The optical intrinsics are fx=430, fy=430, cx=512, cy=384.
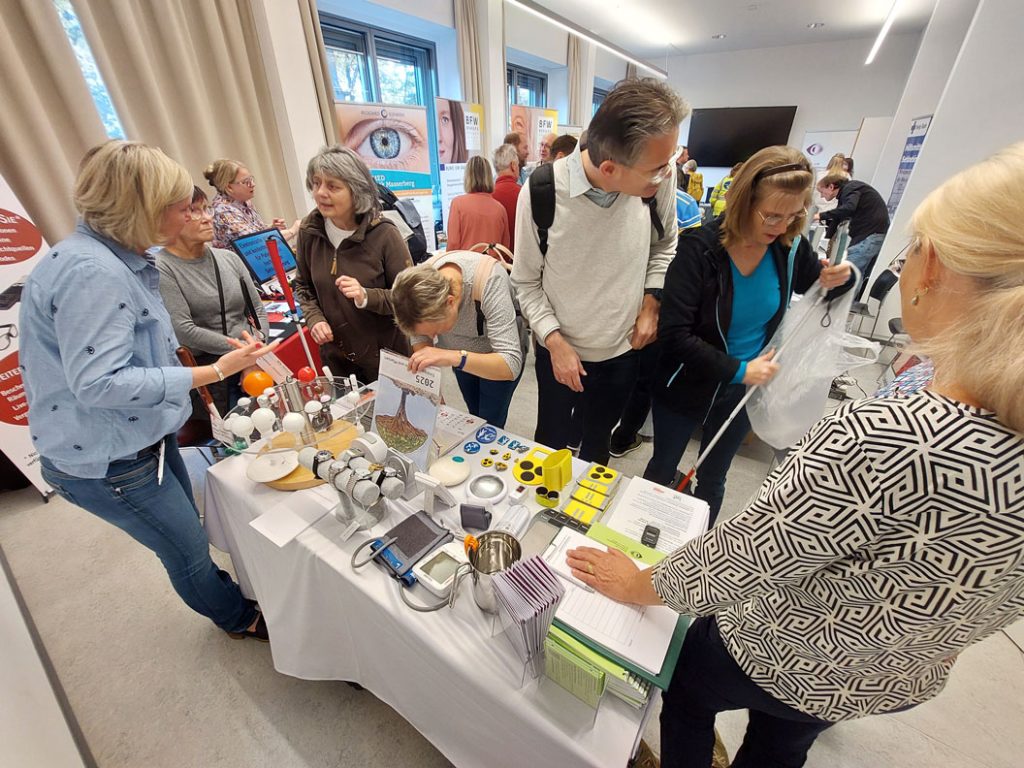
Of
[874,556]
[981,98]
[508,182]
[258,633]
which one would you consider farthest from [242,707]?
[981,98]

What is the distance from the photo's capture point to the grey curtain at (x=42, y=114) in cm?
228

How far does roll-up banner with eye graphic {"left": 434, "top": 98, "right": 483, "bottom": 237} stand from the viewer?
497 cm

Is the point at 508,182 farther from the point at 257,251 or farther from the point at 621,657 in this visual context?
the point at 621,657

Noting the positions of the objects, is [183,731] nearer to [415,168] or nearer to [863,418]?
[863,418]

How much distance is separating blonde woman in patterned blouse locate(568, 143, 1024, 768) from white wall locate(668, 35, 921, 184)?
33.9ft

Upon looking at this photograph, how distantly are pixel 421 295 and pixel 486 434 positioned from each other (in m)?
0.47

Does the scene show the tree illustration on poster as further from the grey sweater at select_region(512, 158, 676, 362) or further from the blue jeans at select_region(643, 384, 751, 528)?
the blue jeans at select_region(643, 384, 751, 528)

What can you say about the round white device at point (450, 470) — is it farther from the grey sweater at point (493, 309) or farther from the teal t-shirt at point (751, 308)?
the teal t-shirt at point (751, 308)

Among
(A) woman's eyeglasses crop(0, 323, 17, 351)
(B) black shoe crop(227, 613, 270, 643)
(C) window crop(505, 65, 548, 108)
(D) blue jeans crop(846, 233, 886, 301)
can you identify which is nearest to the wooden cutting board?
(B) black shoe crop(227, 613, 270, 643)

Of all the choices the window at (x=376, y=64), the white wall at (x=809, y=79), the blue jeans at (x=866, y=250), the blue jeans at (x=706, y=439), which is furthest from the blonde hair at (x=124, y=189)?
the white wall at (x=809, y=79)

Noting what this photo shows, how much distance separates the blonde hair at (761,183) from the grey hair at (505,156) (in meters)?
2.75

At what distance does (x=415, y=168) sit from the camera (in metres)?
4.64

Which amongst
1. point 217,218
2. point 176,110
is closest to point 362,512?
point 217,218

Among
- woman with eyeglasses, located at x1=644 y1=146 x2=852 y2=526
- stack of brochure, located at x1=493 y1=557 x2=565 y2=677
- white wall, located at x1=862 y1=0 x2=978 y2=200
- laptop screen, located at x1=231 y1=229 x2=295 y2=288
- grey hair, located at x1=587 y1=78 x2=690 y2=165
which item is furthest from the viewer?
white wall, located at x1=862 y1=0 x2=978 y2=200
